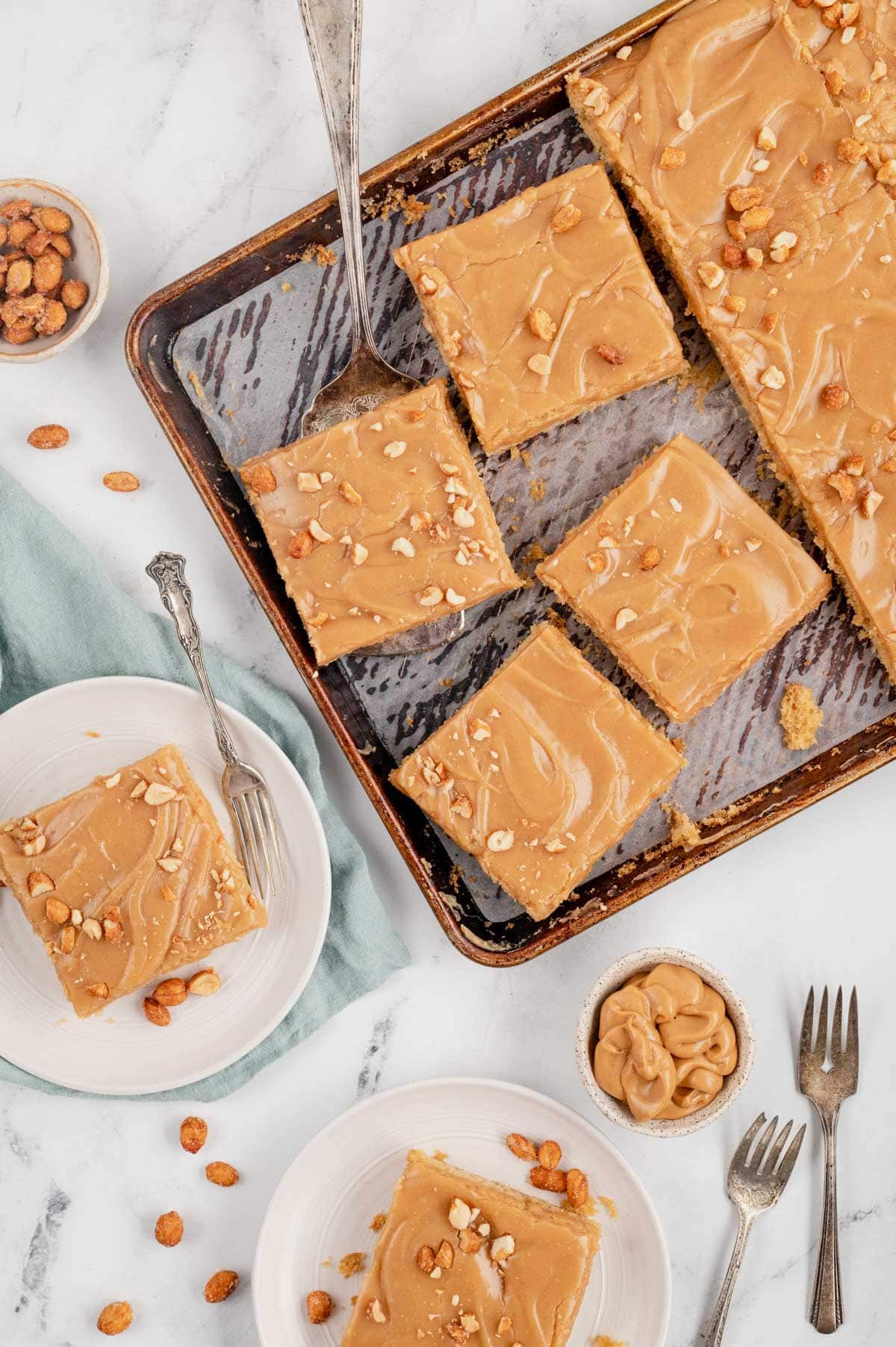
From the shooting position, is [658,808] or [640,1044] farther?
[658,808]

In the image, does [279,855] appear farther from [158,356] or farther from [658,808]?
[158,356]

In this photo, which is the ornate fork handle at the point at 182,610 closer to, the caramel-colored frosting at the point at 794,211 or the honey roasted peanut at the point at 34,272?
the honey roasted peanut at the point at 34,272

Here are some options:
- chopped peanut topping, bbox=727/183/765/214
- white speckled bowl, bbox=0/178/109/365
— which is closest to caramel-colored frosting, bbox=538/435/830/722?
chopped peanut topping, bbox=727/183/765/214

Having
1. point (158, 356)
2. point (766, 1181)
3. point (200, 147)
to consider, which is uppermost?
point (200, 147)

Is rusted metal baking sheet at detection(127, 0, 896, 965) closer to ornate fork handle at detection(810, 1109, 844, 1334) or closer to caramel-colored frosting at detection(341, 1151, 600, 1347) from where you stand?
caramel-colored frosting at detection(341, 1151, 600, 1347)

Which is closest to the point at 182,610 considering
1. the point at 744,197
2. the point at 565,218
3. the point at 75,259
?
the point at 75,259

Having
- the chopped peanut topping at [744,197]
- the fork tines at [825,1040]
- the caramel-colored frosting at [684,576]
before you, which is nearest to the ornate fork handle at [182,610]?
the caramel-colored frosting at [684,576]

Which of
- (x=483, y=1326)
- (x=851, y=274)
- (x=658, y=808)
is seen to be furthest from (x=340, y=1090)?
(x=851, y=274)
